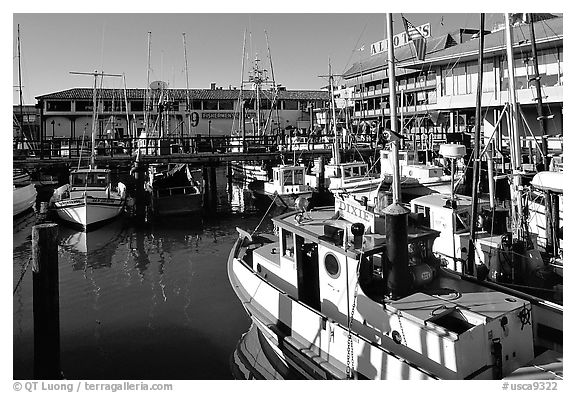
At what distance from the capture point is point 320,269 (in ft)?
26.6

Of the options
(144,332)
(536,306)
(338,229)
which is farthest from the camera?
(144,332)

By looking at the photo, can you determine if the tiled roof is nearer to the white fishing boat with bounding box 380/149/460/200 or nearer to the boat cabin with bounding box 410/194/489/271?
the white fishing boat with bounding box 380/149/460/200

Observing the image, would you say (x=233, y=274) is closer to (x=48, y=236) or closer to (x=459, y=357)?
(x=48, y=236)

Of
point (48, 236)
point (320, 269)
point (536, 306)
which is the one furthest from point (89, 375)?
point (536, 306)

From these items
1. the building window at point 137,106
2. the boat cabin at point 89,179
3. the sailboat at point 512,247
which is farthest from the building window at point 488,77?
the building window at point 137,106

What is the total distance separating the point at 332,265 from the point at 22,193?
2063 cm

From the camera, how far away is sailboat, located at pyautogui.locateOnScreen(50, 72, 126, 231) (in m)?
20.3

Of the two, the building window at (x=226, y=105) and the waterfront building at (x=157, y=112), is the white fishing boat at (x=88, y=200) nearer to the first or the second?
the waterfront building at (x=157, y=112)

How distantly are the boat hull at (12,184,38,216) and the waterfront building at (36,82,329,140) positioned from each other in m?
18.1

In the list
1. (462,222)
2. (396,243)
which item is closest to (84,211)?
(462,222)

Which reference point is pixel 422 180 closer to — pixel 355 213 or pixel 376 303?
pixel 355 213

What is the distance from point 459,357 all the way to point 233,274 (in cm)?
563

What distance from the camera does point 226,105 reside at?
175ft

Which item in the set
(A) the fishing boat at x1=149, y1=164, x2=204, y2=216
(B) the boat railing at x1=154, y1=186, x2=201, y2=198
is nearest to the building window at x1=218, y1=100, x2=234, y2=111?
(A) the fishing boat at x1=149, y1=164, x2=204, y2=216
